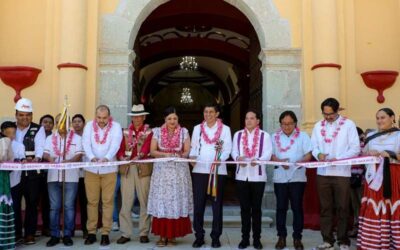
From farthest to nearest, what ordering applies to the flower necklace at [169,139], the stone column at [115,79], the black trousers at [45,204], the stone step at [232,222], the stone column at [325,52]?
the stone column at [115,79] → the stone column at [325,52] → the stone step at [232,222] → the black trousers at [45,204] → the flower necklace at [169,139]

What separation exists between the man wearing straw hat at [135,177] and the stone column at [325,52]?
2.92m

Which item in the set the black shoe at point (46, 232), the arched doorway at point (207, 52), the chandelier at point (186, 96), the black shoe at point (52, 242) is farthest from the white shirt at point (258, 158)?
the chandelier at point (186, 96)

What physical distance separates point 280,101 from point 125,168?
291 cm

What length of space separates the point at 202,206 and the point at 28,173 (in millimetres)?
2250

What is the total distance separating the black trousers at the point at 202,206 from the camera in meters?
5.92

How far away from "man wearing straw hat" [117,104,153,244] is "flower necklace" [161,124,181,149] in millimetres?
248

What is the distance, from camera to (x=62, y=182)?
6148mm

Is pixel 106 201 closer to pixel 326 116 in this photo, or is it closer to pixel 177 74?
pixel 326 116

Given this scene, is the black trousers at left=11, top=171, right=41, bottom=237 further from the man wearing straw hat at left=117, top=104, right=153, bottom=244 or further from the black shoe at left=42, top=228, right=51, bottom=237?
the man wearing straw hat at left=117, top=104, right=153, bottom=244

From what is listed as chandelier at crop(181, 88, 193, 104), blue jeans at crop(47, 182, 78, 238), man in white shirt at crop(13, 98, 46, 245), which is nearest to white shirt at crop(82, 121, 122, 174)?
blue jeans at crop(47, 182, 78, 238)

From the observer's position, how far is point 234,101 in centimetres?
1756

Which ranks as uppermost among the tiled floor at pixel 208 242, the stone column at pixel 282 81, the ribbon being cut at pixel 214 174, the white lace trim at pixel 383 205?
the stone column at pixel 282 81

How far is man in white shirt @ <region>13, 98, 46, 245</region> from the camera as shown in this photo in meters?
6.08

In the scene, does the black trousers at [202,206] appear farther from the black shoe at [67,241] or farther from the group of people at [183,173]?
the black shoe at [67,241]
